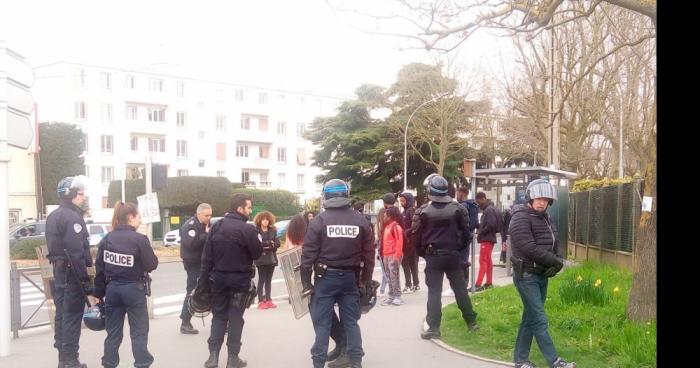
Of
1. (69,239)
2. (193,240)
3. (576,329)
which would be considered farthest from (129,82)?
(576,329)

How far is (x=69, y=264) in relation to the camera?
6762 millimetres

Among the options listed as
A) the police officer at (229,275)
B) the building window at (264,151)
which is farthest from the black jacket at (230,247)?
the building window at (264,151)

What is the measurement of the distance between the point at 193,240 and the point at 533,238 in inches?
181

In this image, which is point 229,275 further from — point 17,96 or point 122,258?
point 17,96

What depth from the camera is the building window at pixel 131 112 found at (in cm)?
6038

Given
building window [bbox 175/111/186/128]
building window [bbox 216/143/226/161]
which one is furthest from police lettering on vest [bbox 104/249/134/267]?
building window [bbox 216/143/226/161]

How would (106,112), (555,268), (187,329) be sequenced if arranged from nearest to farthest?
(555,268) < (187,329) < (106,112)

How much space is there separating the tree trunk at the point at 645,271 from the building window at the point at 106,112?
5712 cm

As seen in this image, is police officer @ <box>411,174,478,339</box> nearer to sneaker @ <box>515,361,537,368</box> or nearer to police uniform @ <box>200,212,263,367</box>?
sneaker @ <box>515,361,537,368</box>

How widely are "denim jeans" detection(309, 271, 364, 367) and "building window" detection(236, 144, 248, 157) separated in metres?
63.0

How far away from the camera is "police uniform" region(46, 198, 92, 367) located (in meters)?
6.77
